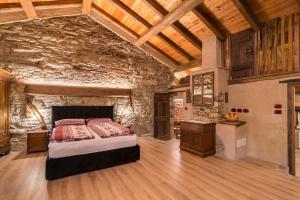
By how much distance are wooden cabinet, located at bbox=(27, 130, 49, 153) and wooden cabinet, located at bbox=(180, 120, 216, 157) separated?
417 centimetres

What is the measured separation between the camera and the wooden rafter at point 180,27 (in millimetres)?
4672

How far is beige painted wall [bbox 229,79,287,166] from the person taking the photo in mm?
3992

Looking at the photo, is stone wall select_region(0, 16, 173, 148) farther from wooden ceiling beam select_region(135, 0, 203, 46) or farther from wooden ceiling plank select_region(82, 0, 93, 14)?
wooden ceiling beam select_region(135, 0, 203, 46)

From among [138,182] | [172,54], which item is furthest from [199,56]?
[138,182]

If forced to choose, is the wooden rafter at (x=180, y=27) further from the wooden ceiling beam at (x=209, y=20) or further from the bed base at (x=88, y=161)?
the bed base at (x=88, y=161)

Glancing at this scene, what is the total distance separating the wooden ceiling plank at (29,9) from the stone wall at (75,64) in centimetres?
30

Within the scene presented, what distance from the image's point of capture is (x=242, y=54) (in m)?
4.96

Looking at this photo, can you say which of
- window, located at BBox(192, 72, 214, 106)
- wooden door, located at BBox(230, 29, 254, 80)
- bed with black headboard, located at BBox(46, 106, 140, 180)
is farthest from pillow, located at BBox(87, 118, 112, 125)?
wooden door, located at BBox(230, 29, 254, 80)

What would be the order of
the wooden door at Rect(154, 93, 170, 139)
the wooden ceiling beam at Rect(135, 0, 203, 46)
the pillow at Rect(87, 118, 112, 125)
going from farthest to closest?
the wooden door at Rect(154, 93, 170, 139) < the pillow at Rect(87, 118, 112, 125) < the wooden ceiling beam at Rect(135, 0, 203, 46)

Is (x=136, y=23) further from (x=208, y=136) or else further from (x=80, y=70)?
(x=208, y=136)

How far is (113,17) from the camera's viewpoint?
6016mm

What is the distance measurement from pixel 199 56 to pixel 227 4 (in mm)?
2371

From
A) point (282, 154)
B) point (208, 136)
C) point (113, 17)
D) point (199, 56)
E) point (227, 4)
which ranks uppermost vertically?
point (113, 17)

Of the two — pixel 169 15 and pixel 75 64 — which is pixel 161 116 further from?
pixel 169 15
